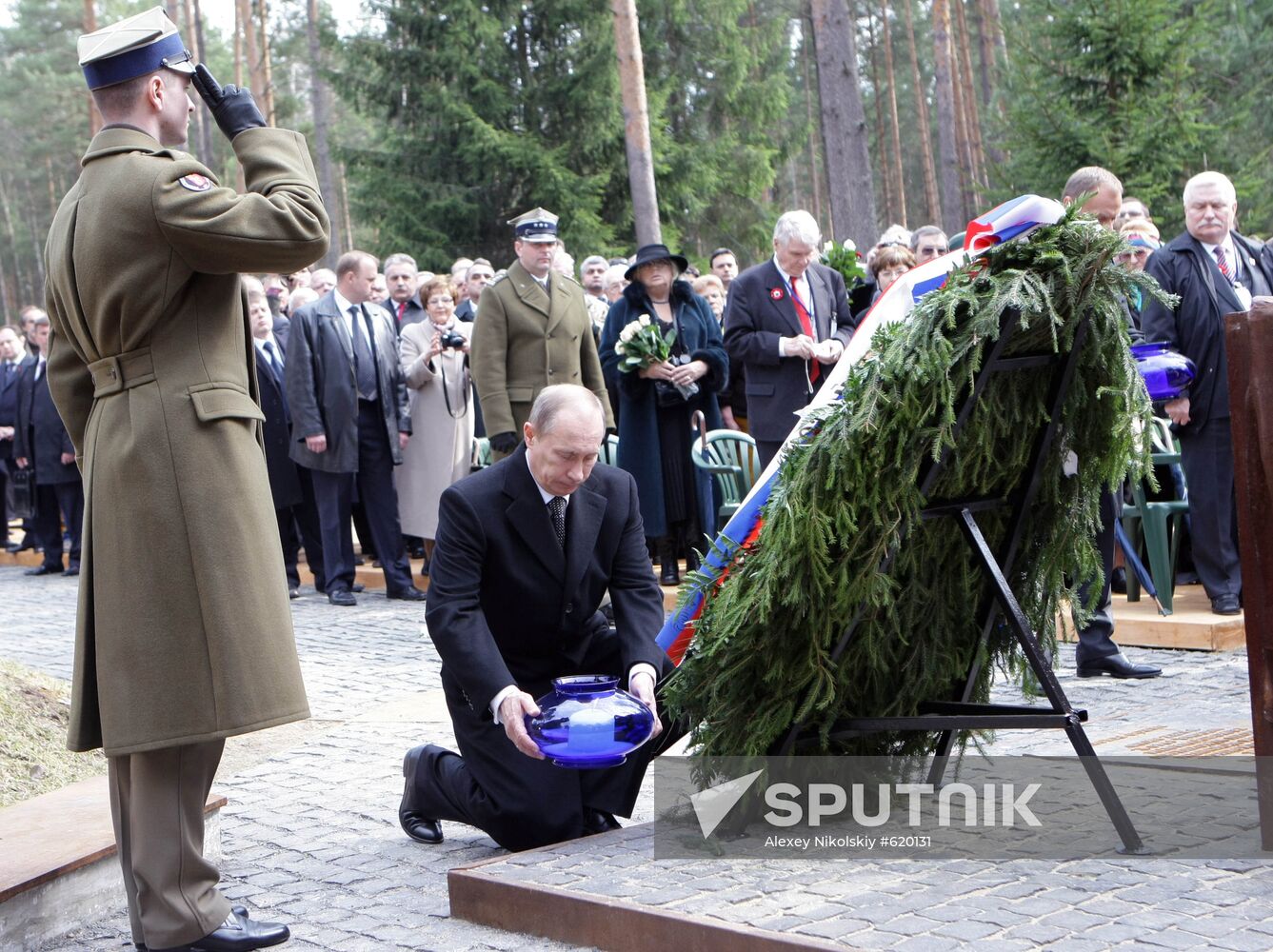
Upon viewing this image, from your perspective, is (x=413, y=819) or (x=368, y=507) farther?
(x=368, y=507)

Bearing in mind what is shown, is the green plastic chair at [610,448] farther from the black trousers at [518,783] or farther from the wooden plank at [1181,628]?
the black trousers at [518,783]

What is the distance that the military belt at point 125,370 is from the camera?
379 cm

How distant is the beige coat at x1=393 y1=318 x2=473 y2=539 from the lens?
10703 millimetres

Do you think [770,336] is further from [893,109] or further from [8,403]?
[893,109]

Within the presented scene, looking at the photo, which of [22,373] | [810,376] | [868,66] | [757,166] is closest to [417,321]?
[810,376]

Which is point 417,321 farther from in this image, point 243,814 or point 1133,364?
point 1133,364

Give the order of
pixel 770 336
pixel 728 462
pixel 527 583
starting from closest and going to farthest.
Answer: pixel 527 583, pixel 770 336, pixel 728 462

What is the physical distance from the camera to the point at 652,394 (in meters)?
9.66

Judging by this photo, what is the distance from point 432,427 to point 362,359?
2.56ft

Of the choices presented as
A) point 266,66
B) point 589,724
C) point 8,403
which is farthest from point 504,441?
point 266,66

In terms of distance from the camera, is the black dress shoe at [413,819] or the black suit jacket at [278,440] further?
the black suit jacket at [278,440]

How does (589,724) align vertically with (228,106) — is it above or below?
below

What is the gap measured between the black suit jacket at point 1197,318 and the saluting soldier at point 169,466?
5.28 metres

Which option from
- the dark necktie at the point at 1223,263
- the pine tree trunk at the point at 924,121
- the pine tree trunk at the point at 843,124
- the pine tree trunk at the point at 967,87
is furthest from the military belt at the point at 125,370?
the pine tree trunk at the point at 924,121
